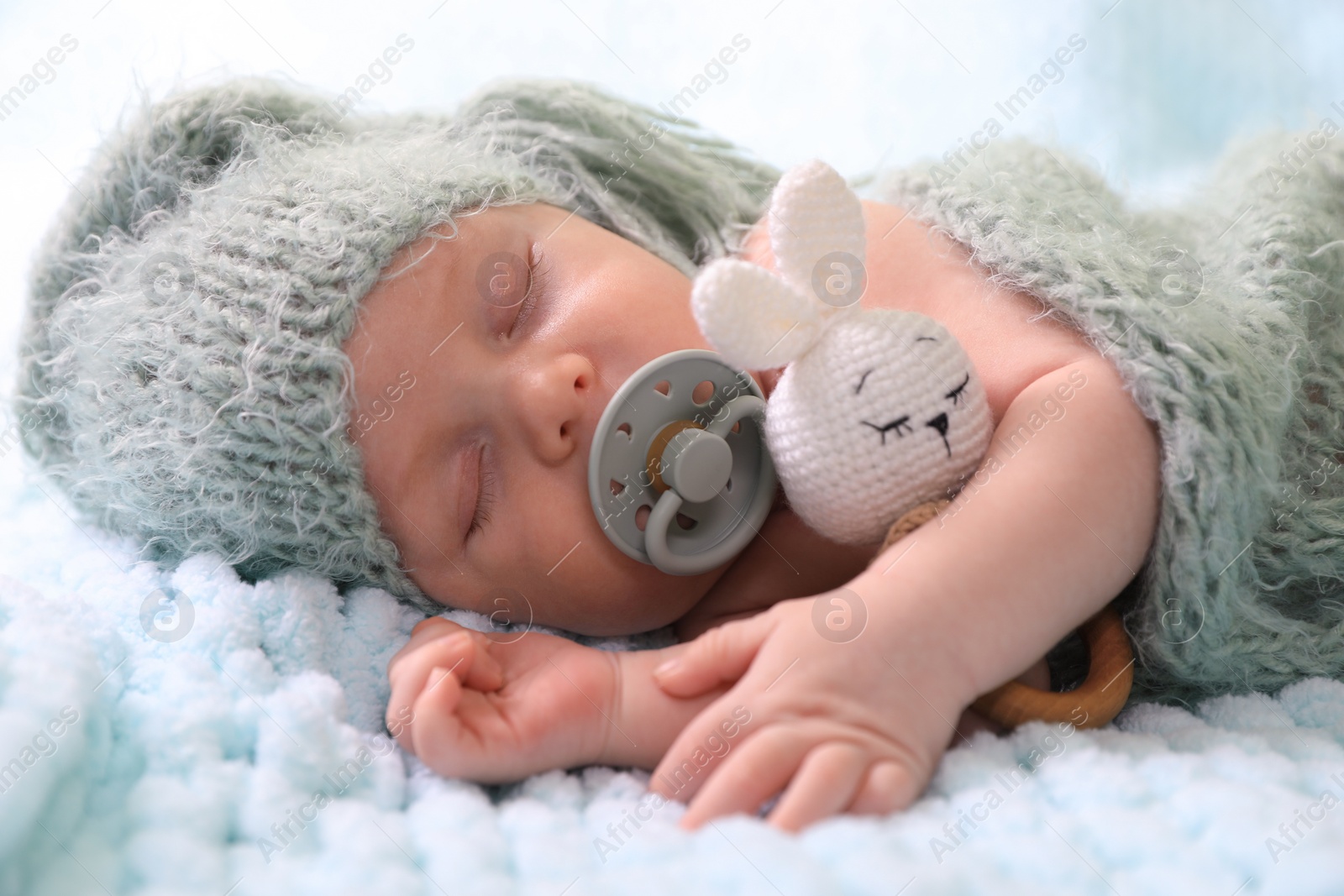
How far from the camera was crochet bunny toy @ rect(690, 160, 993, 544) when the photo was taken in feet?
2.92

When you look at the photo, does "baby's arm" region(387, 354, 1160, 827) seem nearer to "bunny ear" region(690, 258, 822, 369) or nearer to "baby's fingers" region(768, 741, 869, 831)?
"baby's fingers" region(768, 741, 869, 831)

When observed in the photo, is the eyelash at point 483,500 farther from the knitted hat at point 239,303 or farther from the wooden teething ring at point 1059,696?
the wooden teething ring at point 1059,696

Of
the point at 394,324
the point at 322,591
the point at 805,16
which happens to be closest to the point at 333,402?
the point at 394,324

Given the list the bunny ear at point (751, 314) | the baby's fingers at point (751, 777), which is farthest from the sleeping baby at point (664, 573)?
the bunny ear at point (751, 314)

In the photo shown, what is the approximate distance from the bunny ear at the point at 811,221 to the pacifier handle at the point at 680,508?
207mm

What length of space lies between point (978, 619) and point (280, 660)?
2.12 ft

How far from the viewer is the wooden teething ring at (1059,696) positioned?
91 centimetres

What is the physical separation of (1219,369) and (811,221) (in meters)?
0.40

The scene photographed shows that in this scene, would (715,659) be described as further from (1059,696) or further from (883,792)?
(1059,696)

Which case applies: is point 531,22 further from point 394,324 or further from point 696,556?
point 696,556

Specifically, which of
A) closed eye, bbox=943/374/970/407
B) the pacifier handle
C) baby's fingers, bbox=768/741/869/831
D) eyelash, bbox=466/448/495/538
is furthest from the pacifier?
baby's fingers, bbox=768/741/869/831

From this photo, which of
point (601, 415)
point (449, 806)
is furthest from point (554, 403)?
point (449, 806)

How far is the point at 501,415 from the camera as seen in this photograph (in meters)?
1.06

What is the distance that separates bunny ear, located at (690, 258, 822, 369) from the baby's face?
231mm
